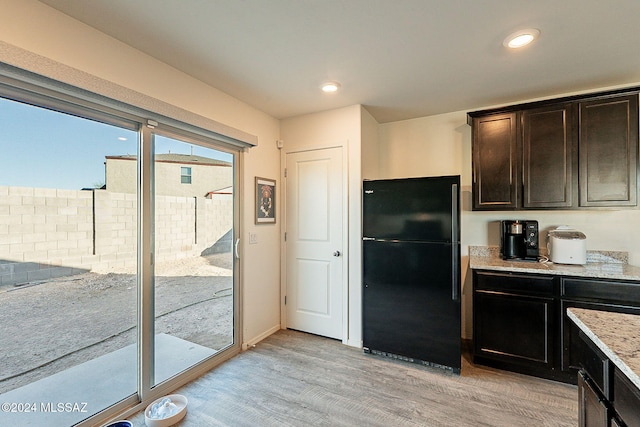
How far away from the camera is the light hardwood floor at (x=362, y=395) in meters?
1.91

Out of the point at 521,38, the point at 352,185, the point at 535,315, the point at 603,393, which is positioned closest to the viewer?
the point at 603,393

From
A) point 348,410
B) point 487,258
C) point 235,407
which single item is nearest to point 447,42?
point 487,258

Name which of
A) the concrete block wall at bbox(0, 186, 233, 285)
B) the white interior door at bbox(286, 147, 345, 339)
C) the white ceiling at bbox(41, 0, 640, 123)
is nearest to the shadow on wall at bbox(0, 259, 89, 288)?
the concrete block wall at bbox(0, 186, 233, 285)

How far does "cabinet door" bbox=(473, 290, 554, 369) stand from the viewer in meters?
2.34

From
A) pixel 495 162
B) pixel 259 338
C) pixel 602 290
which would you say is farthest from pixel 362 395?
pixel 495 162

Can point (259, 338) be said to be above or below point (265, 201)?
below

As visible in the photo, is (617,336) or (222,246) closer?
(617,336)

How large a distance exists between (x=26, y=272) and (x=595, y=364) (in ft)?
8.92

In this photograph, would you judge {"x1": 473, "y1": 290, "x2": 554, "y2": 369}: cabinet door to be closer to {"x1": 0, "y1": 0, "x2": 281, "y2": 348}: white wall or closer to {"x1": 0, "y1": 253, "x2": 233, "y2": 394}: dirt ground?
{"x1": 0, "y1": 0, "x2": 281, "y2": 348}: white wall

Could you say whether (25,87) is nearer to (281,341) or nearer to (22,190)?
(22,190)

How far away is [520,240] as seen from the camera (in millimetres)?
2760

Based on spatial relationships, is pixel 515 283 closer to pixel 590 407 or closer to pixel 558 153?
pixel 558 153

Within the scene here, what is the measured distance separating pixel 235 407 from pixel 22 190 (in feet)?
6.23

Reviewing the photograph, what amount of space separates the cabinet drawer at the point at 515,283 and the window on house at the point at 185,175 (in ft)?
8.92
